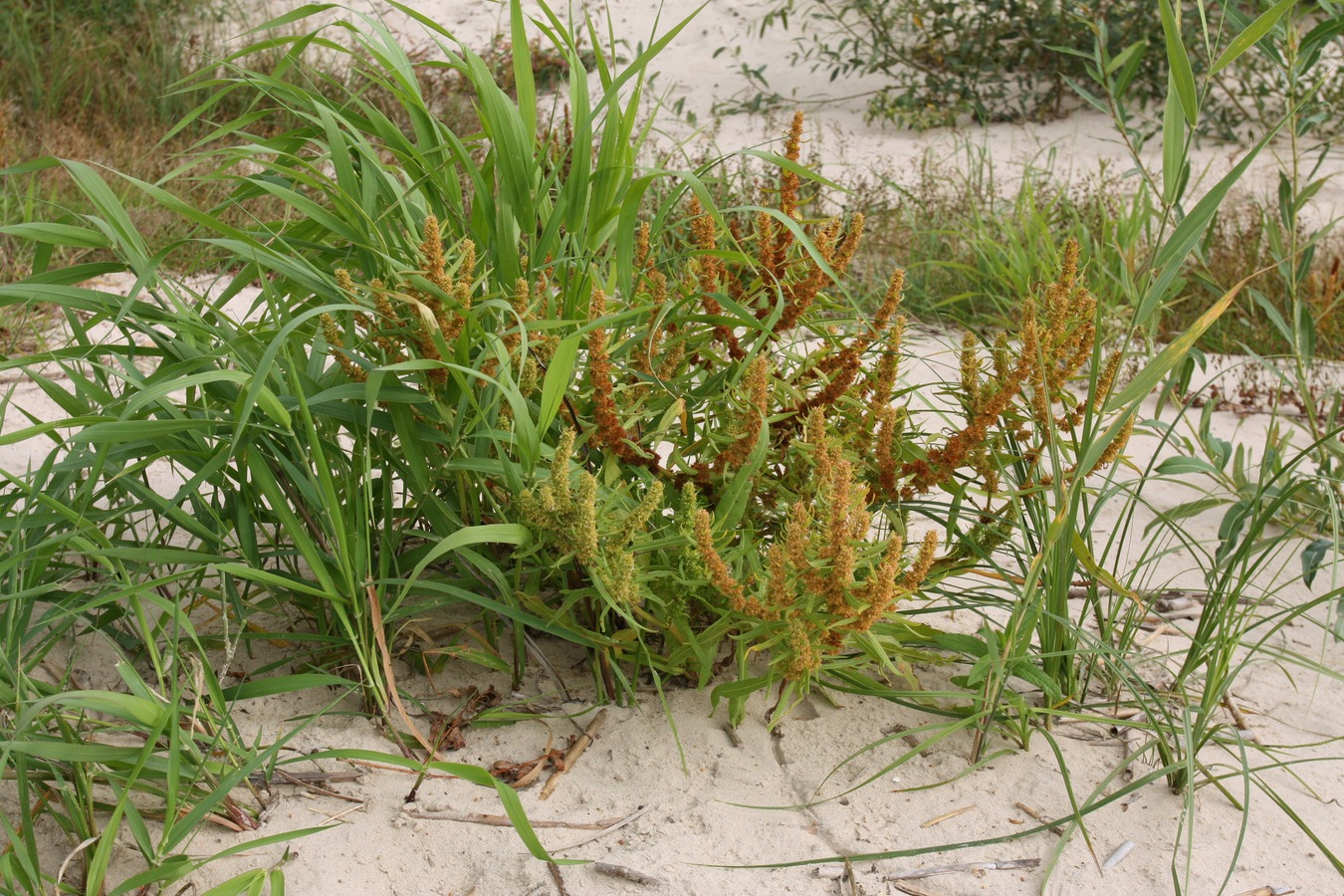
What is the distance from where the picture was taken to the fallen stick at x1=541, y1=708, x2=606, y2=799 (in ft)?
5.87

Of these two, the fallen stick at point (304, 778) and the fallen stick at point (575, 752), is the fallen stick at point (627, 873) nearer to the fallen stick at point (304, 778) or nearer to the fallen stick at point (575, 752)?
the fallen stick at point (575, 752)

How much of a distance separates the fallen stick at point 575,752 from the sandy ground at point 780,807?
1 cm

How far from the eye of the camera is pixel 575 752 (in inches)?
72.8

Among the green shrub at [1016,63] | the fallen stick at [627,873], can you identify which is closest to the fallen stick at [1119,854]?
the fallen stick at [627,873]

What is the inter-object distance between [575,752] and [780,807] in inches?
13.2

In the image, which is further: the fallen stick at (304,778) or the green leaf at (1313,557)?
the green leaf at (1313,557)

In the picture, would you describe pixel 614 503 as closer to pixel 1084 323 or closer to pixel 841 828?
pixel 841 828

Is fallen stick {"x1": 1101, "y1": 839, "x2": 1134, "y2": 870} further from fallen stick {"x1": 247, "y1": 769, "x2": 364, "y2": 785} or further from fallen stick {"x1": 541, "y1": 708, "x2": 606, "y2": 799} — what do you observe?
fallen stick {"x1": 247, "y1": 769, "x2": 364, "y2": 785}

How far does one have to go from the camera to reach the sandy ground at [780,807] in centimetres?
164

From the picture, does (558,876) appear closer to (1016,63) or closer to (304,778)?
(304,778)

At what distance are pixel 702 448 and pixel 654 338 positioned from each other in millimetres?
197

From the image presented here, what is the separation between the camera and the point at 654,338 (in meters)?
1.87

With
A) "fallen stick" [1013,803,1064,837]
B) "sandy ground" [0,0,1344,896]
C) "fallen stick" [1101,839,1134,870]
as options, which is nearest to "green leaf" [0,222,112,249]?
"sandy ground" [0,0,1344,896]

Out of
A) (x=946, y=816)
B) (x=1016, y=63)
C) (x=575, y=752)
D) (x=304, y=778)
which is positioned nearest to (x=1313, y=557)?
(x=946, y=816)
